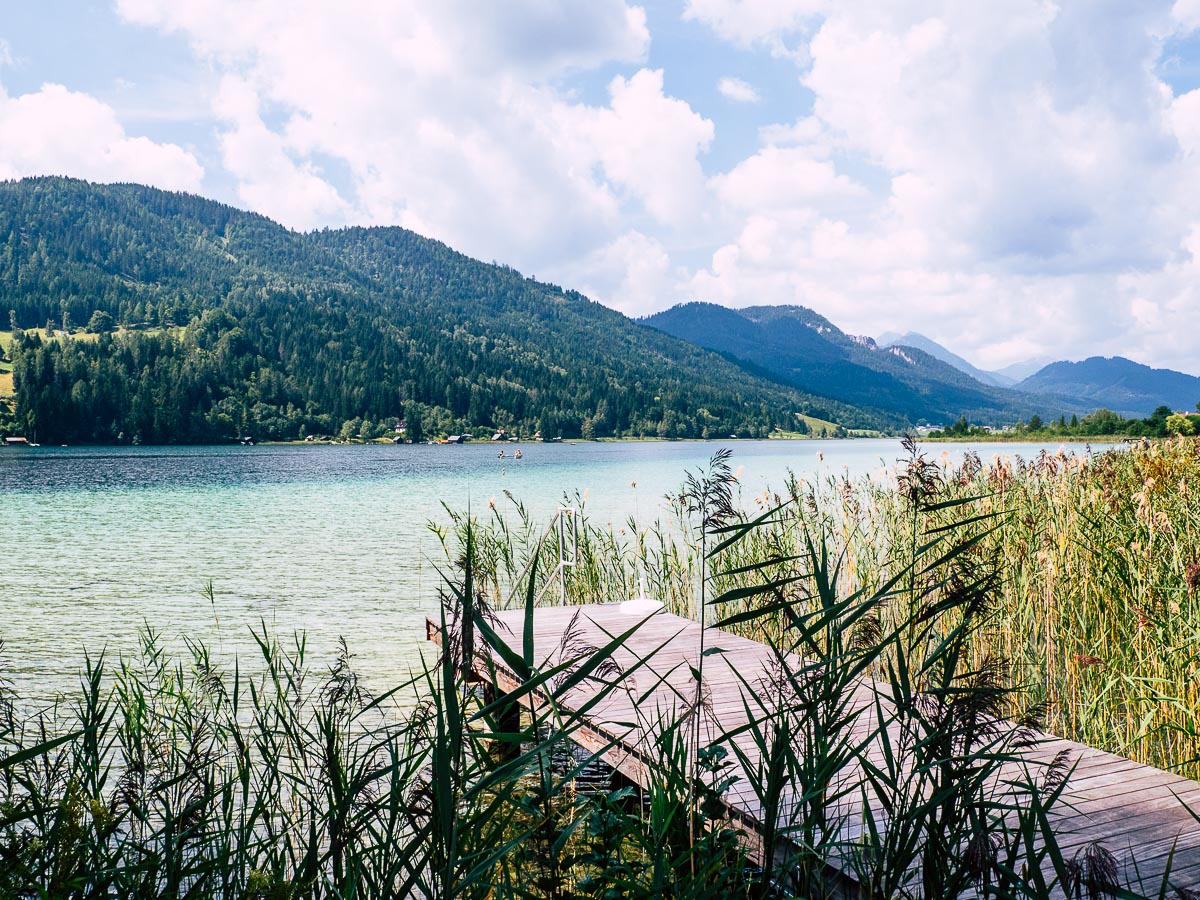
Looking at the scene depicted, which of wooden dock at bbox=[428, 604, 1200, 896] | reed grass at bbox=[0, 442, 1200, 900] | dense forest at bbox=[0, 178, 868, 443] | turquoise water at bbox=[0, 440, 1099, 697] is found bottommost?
turquoise water at bbox=[0, 440, 1099, 697]

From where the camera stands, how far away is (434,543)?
20844 mm

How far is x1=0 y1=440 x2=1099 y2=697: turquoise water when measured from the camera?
11.2 m

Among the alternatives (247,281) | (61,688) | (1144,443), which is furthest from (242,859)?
(247,281)

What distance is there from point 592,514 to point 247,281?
188 m

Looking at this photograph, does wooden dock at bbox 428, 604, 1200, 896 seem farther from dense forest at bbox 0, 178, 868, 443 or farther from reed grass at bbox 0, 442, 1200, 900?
dense forest at bbox 0, 178, 868, 443

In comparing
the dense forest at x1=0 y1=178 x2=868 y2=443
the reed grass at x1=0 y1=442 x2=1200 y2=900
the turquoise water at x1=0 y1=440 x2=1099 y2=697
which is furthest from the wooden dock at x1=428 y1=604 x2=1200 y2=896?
the dense forest at x1=0 y1=178 x2=868 y2=443

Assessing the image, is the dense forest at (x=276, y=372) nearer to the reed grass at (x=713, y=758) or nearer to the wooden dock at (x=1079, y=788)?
the reed grass at (x=713, y=758)

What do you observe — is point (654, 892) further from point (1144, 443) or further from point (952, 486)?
point (1144, 443)

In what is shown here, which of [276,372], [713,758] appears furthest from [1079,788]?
[276,372]

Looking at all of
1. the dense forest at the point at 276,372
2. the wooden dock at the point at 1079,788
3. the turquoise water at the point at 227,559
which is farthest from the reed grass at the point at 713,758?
the dense forest at the point at 276,372

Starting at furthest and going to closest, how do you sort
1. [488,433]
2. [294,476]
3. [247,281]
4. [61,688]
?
1. [247,281]
2. [488,433]
3. [294,476]
4. [61,688]

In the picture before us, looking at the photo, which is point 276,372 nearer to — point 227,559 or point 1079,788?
point 227,559

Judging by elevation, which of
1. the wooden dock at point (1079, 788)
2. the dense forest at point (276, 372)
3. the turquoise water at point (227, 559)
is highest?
the dense forest at point (276, 372)

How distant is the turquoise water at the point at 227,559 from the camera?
11.2 metres
